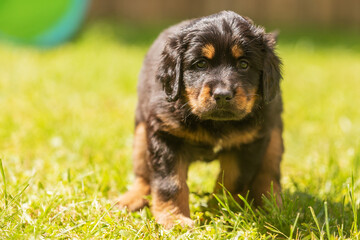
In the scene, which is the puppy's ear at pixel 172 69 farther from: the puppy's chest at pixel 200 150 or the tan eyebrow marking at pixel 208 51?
the puppy's chest at pixel 200 150

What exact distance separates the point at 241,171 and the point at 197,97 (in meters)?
0.52

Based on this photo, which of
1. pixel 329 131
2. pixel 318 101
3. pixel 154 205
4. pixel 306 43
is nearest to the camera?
pixel 154 205

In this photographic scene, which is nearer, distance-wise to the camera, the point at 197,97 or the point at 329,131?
the point at 197,97

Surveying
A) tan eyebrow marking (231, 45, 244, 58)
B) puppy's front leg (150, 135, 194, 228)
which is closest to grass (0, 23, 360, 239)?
puppy's front leg (150, 135, 194, 228)

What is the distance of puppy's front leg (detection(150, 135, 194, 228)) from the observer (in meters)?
2.68

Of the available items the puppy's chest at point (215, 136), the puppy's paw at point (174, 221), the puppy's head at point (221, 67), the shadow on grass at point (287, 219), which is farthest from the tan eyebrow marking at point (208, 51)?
the puppy's paw at point (174, 221)

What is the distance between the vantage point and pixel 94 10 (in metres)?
9.99

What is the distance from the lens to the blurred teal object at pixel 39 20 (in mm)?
7848

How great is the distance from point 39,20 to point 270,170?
19.8 ft

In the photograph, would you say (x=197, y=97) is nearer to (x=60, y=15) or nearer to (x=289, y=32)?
(x=60, y=15)

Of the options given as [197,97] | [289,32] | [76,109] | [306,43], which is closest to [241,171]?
[197,97]

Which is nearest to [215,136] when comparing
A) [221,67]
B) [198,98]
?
[198,98]

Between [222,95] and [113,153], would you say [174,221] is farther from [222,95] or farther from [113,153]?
[113,153]

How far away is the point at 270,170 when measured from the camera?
3051 mm
